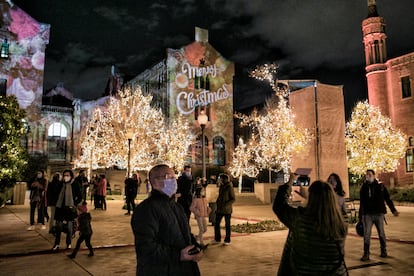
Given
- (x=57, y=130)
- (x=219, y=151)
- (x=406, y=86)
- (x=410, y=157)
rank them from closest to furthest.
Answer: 1. (x=410, y=157)
2. (x=406, y=86)
3. (x=57, y=130)
4. (x=219, y=151)

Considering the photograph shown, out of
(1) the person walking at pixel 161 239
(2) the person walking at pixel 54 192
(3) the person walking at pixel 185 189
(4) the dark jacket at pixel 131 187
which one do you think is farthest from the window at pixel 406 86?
(1) the person walking at pixel 161 239

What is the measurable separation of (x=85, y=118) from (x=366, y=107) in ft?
91.7

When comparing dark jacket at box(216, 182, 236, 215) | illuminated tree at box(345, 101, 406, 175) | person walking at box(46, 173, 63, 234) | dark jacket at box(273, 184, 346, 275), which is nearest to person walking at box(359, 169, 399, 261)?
dark jacket at box(216, 182, 236, 215)

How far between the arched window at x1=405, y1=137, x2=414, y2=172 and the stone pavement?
23.9 meters

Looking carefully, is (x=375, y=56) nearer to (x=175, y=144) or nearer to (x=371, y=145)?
(x=371, y=145)

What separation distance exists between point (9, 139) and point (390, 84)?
3262cm

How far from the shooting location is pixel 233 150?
133ft

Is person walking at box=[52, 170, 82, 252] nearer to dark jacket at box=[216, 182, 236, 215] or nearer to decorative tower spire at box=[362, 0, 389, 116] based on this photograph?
dark jacket at box=[216, 182, 236, 215]

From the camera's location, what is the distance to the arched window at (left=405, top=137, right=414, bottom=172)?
109 ft

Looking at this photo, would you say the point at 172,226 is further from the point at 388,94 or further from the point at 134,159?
the point at 388,94

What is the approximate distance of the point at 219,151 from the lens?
40625 mm

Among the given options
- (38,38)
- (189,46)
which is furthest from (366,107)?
(38,38)

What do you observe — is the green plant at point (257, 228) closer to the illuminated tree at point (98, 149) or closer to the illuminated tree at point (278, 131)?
the illuminated tree at point (278, 131)

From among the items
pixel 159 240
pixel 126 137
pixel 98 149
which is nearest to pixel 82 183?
pixel 159 240
